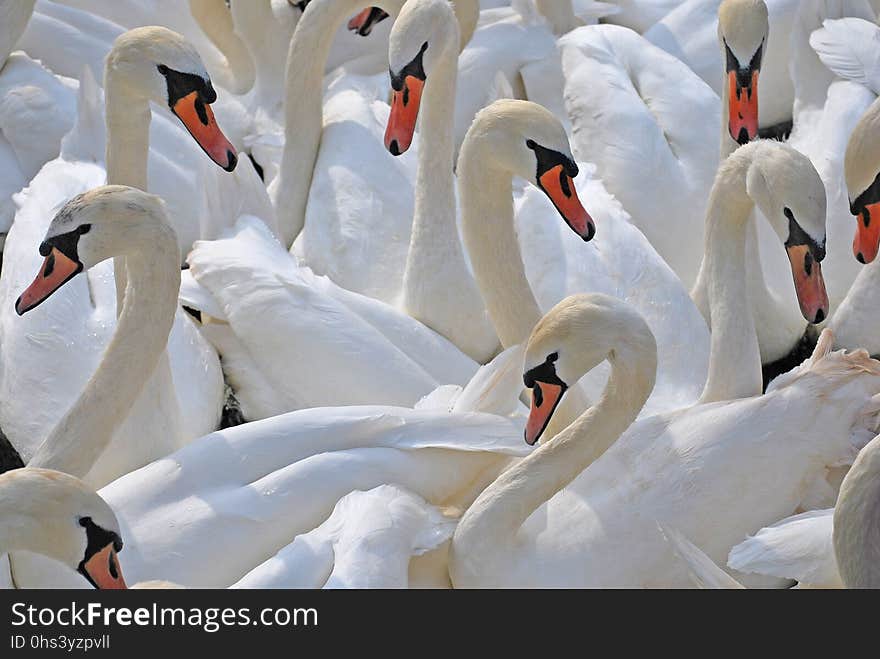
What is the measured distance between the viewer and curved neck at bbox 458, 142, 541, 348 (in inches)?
235

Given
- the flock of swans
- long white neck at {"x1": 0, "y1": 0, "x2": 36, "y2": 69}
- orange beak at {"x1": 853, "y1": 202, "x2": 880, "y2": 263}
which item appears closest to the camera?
the flock of swans

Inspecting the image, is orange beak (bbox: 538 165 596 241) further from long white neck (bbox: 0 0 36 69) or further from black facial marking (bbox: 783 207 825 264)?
long white neck (bbox: 0 0 36 69)

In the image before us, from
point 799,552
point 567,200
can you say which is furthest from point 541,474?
point 567,200

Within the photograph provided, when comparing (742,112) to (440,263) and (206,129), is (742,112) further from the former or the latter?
(206,129)

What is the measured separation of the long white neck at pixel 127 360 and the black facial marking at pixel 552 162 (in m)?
1.06

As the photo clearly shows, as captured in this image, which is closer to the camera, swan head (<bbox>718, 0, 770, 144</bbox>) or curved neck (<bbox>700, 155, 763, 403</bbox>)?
curved neck (<bbox>700, 155, 763, 403</bbox>)

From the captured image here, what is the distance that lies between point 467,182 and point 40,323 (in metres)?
1.26

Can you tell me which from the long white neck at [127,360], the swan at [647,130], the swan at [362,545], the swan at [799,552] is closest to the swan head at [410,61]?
the swan at [647,130]

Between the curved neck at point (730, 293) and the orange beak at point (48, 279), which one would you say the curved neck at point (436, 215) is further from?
the orange beak at point (48, 279)

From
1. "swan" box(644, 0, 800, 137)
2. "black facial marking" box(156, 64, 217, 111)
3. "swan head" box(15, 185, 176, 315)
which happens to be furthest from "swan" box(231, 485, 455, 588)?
"swan" box(644, 0, 800, 137)

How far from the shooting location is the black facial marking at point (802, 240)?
551 centimetres

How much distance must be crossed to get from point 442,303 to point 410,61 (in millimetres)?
732

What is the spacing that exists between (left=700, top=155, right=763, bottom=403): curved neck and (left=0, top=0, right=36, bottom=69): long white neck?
2544 mm
